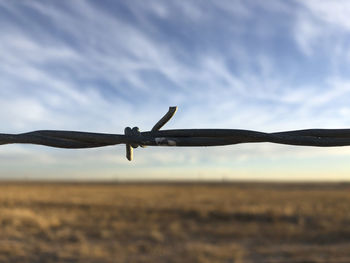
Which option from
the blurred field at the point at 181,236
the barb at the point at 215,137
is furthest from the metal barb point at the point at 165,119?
the blurred field at the point at 181,236

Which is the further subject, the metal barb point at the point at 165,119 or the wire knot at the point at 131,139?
the wire knot at the point at 131,139

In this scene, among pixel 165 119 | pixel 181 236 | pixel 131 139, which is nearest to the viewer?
pixel 165 119

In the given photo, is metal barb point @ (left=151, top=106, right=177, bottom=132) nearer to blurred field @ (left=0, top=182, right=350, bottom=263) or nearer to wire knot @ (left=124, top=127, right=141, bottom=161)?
wire knot @ (left=124, top=127, right=141, bottom=161)

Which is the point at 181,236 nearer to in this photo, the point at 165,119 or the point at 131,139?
the point at 131,139

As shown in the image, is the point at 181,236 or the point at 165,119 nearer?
the point at 165,119

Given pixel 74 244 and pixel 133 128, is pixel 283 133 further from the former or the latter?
pixel 74 244

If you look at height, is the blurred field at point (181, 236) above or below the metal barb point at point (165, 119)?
below

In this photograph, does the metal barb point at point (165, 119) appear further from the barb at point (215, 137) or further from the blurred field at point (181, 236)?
the blurred field at point (181, 236)

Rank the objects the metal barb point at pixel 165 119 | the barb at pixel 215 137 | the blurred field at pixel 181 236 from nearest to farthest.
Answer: the metal barb point at pixel 165 119
the barb at pixel 215 137
the blurred field at pixel 181 236

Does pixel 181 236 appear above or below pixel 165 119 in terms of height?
below

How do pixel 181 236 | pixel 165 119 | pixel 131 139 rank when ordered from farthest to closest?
pixel 181 236 < pixel 131 139 < pixel 165 119

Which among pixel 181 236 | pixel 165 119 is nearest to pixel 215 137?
pixel 165 119

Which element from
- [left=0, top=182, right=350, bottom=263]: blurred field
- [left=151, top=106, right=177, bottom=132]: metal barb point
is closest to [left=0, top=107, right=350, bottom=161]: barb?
[left=151, top=106, right=177, bottom=132]: metal barb point
